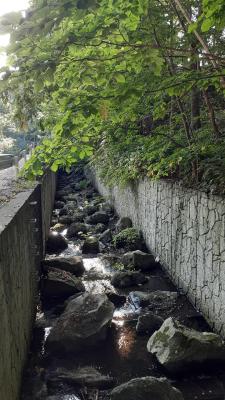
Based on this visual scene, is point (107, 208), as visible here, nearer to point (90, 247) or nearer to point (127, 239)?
point (127, 239)

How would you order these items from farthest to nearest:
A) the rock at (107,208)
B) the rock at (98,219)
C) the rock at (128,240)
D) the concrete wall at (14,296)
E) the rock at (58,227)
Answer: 1. the rock at (107,208)
2. the rock at (98,219)
3. the rock at (58,227)
4. the rock at (128,240)
5. the concrete wall at (14,296)

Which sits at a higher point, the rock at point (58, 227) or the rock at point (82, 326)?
the rock at point (82, 326)

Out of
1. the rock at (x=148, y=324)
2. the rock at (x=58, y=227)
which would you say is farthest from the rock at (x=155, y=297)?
the rock at (x=58, y=227)

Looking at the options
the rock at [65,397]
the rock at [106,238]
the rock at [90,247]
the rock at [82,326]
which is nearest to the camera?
the rock at [65,397]

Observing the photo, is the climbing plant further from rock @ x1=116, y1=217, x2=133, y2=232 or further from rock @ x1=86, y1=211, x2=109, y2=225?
rock @ x1=86, y1=211, x2=109, y2=225

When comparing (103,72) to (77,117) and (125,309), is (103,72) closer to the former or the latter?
(77,117)

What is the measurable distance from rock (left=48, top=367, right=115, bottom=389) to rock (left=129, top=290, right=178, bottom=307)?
222 centimetres

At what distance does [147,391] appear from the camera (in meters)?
3.97

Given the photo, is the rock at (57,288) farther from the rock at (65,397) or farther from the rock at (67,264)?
the rock at (65,397)

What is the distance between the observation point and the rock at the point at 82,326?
544 centimetres


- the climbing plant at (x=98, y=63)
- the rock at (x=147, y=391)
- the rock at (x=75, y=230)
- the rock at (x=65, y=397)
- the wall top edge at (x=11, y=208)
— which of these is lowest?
the rock at (x=65, y=397)

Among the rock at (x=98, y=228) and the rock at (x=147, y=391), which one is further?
the rock at (x=98, y=228)

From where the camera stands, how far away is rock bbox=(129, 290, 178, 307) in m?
6.98

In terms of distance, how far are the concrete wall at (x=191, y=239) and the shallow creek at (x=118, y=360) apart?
44 centimetres
